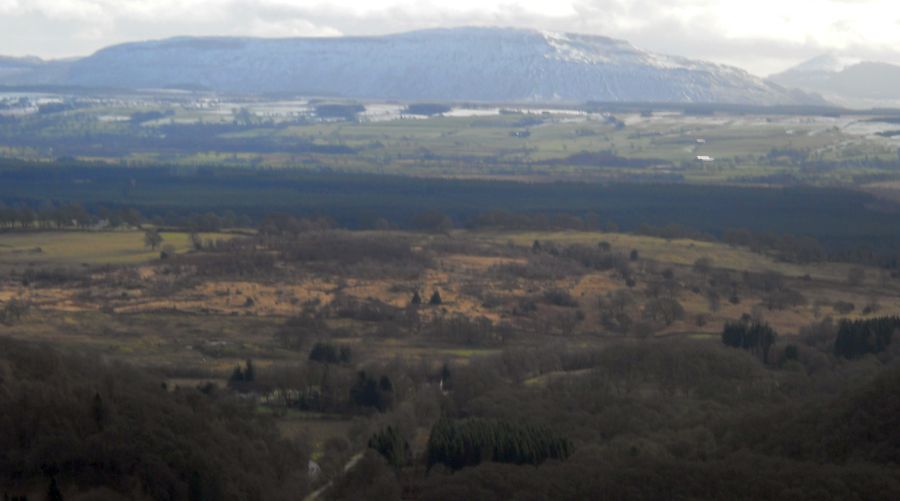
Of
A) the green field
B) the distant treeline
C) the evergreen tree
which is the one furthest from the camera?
the distant treeline

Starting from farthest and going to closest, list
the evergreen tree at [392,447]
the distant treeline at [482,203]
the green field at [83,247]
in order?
the distant treeline at [482,203], the green field at [83,247], the evergreen tree at [392,447]

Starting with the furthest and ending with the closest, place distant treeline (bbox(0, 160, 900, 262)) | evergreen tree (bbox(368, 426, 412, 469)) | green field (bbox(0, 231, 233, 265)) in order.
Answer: distant treeline (bbox(0, 160, 900, 262)), green field (bbox(0, 231, 233, 265)), evergreen tree (bbox(368, 426, 412, 469))

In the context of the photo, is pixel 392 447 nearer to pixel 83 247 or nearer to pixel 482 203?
pixel 83 247

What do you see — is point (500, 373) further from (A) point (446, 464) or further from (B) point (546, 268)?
(B) point (546, 268)

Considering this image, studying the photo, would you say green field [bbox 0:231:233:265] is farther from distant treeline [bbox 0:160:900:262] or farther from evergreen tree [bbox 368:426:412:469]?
evergreen tree [bbox 368:426:412:469]

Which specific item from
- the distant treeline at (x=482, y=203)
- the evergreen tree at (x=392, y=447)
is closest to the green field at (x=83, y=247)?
the distant treeline at (x=482, y=203)

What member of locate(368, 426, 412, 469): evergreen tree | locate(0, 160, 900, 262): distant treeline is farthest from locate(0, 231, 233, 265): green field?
locate(368, 426, 412, 469): evergreen tree

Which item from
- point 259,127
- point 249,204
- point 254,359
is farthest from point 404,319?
point 259,127

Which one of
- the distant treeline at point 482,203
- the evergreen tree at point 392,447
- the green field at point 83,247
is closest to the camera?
the evergreen tree at point 392,447

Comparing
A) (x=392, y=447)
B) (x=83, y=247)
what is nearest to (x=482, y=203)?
(x=83, y=247)

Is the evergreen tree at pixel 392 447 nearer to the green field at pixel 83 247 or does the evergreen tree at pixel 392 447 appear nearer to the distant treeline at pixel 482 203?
the green field at pixel 83 247

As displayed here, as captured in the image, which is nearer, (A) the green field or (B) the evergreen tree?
(B) the evergreen tree
